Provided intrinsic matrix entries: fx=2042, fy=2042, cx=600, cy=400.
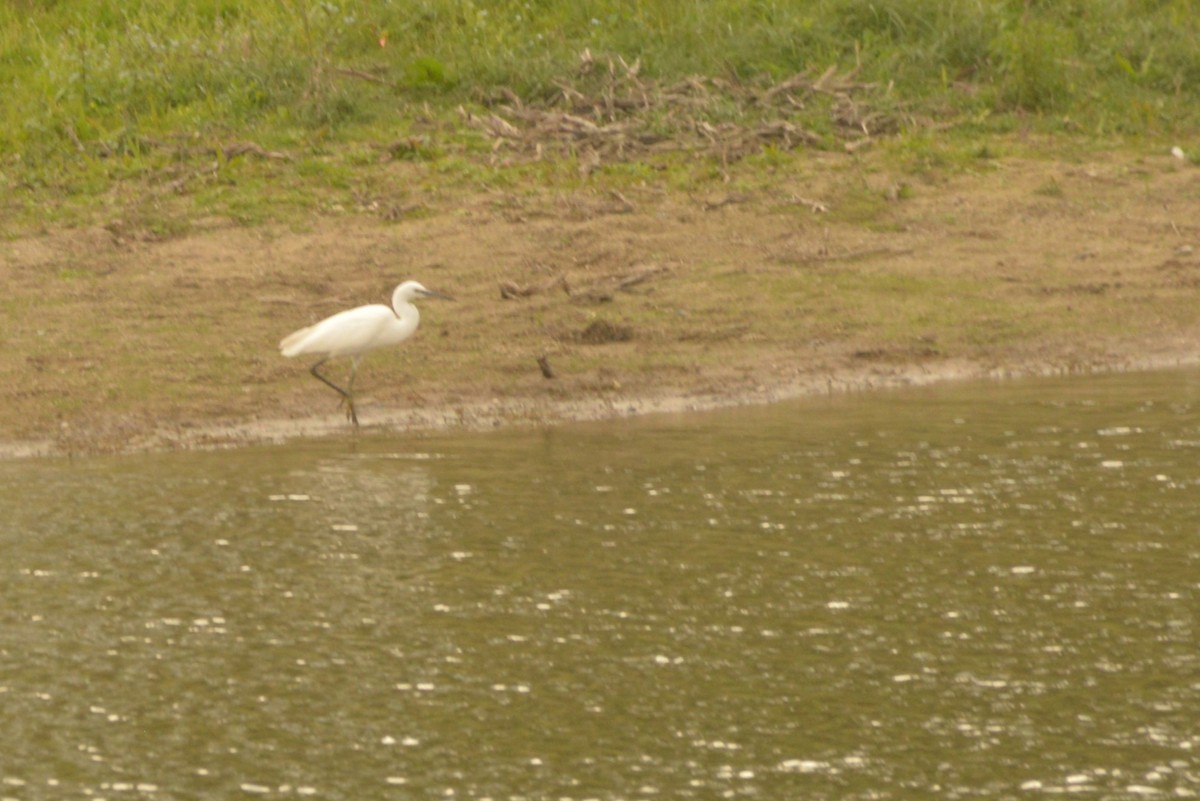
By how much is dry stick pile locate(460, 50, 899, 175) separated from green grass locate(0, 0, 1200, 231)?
0.06m

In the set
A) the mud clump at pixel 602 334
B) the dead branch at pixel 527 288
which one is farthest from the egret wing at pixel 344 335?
the dead branch at pixel 527 288

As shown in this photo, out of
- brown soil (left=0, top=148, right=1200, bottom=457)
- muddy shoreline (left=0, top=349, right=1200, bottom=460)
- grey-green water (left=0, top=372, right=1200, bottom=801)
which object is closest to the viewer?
grey-green water (left=0, top=372, right=1200, bottom=801)

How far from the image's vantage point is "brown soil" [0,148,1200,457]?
11.0m

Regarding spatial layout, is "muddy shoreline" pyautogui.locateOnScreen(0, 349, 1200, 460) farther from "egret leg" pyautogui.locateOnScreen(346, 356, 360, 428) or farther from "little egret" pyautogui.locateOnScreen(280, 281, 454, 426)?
"little egret" pyautogui.locateOnScreen(280, 281, 454, 426)

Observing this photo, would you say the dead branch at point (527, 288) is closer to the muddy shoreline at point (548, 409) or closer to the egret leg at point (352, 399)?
the egret leg at point (352, 399)

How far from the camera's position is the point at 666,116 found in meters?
15.4

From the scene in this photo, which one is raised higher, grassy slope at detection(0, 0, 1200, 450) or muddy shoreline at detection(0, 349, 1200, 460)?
grassy slope at detection(0, 0, 1200, 450)

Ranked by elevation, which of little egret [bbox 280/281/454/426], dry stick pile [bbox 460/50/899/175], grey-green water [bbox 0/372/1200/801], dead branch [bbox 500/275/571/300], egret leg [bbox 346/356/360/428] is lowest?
grey-green water [bbox 0/372/1200/801]

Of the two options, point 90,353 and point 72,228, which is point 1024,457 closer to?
point 90,353

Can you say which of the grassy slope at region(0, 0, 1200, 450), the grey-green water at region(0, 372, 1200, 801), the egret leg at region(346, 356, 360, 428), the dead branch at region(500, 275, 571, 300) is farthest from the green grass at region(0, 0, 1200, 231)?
the grey-green water at region(0, 372, 1200, 801)

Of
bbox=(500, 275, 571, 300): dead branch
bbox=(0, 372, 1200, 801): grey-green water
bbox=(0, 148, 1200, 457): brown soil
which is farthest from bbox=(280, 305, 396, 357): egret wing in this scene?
bbox=(500, 275, 571, 300): dead branch

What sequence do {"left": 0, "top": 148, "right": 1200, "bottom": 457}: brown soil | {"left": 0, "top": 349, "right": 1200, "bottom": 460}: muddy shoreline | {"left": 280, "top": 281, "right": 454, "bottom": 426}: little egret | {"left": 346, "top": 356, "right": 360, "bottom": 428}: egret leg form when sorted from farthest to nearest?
{"left": 0, "top": 148, "right": 1200, "bottom": 457}: brown soil < {"left": 280, "top": 281, "right": 454, "bottom": 426}: little egret < {"left": 346, "top": 356, "right": 360, "bottom": 428}: egret leg < {"left": 0, "top": 349, "right": 1200, "bottom": 460}: muddy shoreline

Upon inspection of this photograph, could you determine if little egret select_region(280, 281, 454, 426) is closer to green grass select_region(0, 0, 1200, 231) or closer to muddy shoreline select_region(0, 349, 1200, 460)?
muddy shoreline select_region(0, 349, 1200, 460)

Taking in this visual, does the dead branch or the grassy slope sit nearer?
the grassy slope
